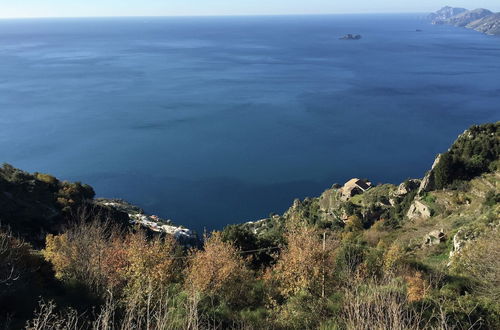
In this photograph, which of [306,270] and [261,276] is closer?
[306,270]

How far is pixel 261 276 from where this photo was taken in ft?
58.4

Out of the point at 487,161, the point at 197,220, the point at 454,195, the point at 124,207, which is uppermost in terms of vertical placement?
the point at 487,161

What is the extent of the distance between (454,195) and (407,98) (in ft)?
206

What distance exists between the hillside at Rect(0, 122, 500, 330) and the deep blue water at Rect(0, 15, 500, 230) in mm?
21886

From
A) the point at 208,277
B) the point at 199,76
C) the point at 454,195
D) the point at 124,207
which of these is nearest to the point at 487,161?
the point at 454,195

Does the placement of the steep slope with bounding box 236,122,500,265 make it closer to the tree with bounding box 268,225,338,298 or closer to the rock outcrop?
the rock outcrop

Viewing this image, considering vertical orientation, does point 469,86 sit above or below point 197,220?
above

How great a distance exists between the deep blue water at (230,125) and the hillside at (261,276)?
21.9 metres

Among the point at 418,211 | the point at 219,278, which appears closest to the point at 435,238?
the point at 418,211

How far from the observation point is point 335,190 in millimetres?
42594

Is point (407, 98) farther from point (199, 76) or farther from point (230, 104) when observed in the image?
point (199, 76)

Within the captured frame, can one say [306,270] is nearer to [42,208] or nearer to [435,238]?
Result: [435,238]

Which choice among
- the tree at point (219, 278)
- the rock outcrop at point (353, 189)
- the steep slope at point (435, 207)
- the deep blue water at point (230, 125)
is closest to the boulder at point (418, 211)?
the steep slope at point (435, 207)

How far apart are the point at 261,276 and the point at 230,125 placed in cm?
5491
